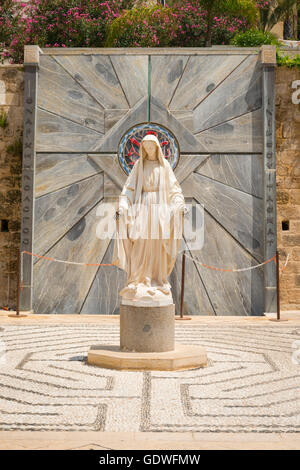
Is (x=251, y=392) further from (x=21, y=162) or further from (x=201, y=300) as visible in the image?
(x=21, y=162)

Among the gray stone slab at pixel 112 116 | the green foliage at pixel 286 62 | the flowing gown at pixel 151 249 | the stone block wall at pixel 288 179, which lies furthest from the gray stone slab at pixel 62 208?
the flowing gown at pixel 151 249

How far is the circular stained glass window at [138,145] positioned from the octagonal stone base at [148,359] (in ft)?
17.1

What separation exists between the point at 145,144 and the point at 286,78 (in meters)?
5.67

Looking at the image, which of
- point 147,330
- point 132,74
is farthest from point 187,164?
point 147,330

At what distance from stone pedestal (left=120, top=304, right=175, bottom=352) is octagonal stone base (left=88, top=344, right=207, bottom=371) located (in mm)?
75

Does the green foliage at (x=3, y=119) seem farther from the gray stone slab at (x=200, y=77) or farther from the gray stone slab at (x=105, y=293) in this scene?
the gray stone slab at (x=105, y=293)

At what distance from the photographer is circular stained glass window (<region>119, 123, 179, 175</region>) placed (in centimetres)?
1010

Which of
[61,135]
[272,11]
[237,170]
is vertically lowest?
[237,170]

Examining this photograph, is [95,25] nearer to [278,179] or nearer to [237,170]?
[237,170]

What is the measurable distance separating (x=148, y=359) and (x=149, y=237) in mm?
1277

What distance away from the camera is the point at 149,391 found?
439 centimetres

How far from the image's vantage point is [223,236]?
9.97 m

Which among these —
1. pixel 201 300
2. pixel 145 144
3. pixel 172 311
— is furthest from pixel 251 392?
pixel 201 300

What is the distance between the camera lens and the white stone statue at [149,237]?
574 centimetres
